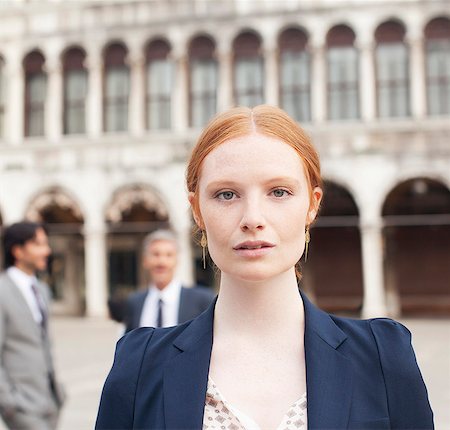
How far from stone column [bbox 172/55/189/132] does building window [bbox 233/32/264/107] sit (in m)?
1.55

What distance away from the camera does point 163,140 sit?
67.3 feet

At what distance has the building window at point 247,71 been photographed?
20.8m

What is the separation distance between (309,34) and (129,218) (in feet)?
29.6

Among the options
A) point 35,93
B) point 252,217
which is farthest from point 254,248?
point 35,93

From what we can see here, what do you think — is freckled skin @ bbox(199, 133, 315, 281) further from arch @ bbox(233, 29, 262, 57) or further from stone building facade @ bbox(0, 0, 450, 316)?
arch @ bbox(233, 29, 262, 57)

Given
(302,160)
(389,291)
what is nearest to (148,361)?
(302,160)

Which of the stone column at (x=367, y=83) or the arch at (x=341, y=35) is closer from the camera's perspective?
the stone column at (x=367, y=83)

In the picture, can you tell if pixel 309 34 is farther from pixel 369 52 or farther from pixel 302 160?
pixel 302 160

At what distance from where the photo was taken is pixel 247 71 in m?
20.8

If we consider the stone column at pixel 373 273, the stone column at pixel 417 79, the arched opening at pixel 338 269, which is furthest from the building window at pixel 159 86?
the stone column at pixel 417 79

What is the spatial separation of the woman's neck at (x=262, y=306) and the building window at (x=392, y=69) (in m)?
19.1

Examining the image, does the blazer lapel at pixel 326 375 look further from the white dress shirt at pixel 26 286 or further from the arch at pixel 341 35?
the arch at pixel 341 35

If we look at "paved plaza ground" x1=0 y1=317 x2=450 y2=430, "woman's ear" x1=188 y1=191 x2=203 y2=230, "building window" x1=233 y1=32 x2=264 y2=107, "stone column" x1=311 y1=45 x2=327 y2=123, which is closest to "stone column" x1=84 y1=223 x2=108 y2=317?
"paved plaza ground" x1=0 y1=317 x2=450 y2=430

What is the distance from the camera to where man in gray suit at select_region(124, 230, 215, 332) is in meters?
5.00
